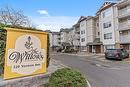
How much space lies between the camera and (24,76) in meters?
6.48

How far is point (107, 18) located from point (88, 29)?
13872 millimetres

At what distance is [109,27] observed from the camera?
40.8 metres

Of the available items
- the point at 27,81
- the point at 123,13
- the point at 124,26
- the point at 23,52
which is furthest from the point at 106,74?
Answer: the point at 123,13

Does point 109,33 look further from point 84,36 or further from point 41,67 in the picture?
point 41,67

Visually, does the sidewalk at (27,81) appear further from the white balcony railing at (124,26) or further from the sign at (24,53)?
the white balcony railing at (124,26)

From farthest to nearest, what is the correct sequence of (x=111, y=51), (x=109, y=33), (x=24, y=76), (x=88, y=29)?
(x=88, y=29), (x=109, y=33), (x=111, y=51), (x=24, y=76)

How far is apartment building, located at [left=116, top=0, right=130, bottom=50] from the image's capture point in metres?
35.7

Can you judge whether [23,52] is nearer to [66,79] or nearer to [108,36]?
[66,79]

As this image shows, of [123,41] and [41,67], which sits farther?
[123,41]

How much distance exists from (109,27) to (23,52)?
36830 millimetres

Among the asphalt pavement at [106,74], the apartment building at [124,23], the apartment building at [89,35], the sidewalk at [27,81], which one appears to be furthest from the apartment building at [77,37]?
the sidewalk at [27,81]

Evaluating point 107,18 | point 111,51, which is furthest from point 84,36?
point 111,51

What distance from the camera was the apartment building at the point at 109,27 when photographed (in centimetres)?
3888

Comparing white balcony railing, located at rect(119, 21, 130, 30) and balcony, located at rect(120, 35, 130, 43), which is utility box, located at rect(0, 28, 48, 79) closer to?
balcony, located at rect(120, 35, 130, 43)
